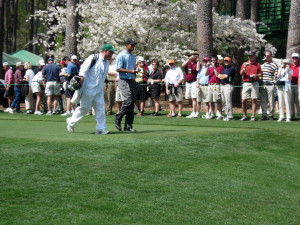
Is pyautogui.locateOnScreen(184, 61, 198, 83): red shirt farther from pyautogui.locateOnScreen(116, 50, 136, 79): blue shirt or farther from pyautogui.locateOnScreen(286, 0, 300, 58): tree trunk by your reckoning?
pyautogui.locateOnScreen(116, 50, 136, 79): blue shirt

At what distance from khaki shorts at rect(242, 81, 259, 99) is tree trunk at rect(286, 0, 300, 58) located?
3894 millimetres

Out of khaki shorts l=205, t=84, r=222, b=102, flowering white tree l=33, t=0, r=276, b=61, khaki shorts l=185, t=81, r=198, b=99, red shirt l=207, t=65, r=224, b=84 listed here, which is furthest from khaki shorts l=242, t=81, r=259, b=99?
flowering white tree l=33, t=0, r=276, b=61

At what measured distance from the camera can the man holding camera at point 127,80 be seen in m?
15.1

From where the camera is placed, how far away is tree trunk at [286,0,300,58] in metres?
24.5

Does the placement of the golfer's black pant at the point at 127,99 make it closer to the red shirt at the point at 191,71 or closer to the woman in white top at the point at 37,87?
the red shirt at the point at 191,71

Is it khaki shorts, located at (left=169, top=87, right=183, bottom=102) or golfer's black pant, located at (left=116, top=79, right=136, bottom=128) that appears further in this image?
khaki shorts, located at (left=169, top=87, right=183, bottom=102)

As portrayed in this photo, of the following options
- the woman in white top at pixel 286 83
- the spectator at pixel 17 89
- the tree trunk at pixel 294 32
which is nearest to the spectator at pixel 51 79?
the spectator at pixel 17 89

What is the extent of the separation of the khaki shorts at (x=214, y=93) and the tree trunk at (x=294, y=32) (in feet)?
13.2

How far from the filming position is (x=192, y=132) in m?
14.8

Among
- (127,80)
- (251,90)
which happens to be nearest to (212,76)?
(251,90)

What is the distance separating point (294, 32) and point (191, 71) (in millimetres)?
4424

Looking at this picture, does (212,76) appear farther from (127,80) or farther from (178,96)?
(127,80)

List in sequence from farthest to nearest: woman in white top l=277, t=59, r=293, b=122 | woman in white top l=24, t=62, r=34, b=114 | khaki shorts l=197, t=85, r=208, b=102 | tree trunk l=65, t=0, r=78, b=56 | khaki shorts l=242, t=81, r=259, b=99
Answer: tree trunk l=65, t=0, r=78, b=56 → woman in white top l=24, t=62, r=34, b=114 → khaki shorts l=197, t=85, r=208, b=102 → khaki shorts l=242, t=81, r=259, b=99 → woman in white top l=277, t=59, r=293, b=122

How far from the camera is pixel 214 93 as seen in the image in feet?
71.8
